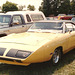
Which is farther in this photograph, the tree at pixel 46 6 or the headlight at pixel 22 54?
the tree at pixel 46 6

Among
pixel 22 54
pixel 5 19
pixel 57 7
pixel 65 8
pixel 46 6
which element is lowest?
pixel 65 8

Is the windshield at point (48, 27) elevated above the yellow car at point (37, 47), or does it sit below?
above

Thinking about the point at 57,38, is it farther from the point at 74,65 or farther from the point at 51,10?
the point at 51,10

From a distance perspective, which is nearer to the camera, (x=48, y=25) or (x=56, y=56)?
(x=56, y=56)

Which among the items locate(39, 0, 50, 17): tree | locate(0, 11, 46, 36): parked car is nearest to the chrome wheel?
locate(0, 11, 46, 36): parked car

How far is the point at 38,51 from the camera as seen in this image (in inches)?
170

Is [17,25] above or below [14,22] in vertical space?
below

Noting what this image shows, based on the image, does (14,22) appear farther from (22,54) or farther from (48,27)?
(22,54)

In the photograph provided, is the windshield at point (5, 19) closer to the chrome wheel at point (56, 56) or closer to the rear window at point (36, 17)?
the rear window at point (36, 17)

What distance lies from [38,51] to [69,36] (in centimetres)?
193

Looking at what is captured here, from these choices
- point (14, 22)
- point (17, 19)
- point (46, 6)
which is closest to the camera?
point (14, 22)

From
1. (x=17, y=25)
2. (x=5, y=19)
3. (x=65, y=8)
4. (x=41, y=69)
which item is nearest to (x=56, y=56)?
(x=41, y=69)

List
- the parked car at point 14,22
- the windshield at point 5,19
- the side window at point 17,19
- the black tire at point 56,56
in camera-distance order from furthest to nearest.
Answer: the side window at point 17,19 → the windshield at point 5,19 → the parked car at point 14,22 → the black tire at point 56,56

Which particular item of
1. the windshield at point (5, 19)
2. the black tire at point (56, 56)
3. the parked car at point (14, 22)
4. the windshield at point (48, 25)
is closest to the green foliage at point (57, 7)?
the parked car at point (14, 22)
